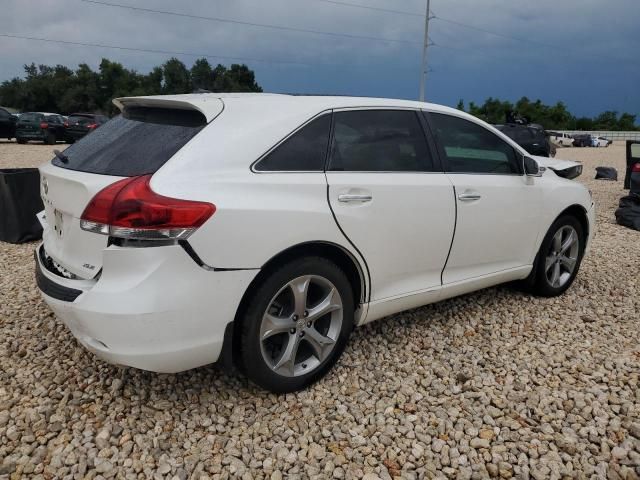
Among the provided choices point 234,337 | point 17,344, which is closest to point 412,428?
point 234,337

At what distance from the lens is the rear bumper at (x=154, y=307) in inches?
85.2

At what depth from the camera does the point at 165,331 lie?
2.22 m

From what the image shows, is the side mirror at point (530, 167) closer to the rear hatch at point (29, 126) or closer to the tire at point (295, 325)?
the tire at point (295, 325)

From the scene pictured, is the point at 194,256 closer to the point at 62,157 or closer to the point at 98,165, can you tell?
the point at 98,165

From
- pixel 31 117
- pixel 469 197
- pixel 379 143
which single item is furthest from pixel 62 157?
pixel 31 117

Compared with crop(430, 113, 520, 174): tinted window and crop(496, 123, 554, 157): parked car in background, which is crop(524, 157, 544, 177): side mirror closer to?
crop(430, 113, 520, 174): tinted window

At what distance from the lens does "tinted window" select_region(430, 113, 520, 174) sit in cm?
338

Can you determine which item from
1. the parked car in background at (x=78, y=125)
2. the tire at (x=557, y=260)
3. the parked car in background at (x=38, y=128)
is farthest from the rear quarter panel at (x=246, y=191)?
the parked car in background at (x=38, y=128)

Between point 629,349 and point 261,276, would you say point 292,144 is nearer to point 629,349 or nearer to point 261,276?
point 261,276

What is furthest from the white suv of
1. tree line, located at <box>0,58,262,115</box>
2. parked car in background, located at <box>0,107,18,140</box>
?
tree line, located at <box>0,58,262,115</box>

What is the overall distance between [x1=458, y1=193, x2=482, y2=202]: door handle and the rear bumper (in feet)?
5.15

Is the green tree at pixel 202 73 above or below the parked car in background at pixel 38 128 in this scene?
above

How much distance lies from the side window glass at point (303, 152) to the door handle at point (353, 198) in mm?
181

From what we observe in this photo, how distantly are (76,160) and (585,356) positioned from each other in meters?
3.28
